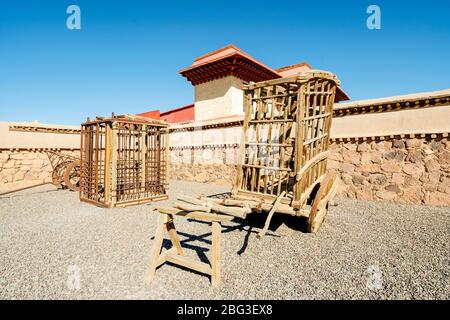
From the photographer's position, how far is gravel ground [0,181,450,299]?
2.72 m

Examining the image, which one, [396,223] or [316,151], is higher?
[316,151]

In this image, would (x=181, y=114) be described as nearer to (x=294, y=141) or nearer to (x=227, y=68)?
(x=227, y=68)

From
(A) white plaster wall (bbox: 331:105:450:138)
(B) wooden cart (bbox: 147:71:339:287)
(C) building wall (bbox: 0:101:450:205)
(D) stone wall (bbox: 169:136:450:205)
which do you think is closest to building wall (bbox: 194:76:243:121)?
(C) building wall (bbox: 0:101:450:205)

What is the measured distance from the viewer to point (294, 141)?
4.89 metres

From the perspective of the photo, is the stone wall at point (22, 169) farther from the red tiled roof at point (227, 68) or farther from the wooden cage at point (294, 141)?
the wooden cage at point (294, 141)

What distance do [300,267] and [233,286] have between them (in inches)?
41.8

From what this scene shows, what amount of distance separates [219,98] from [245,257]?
975cm

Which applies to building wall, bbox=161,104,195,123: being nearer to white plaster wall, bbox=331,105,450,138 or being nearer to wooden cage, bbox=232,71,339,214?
white plaster wall, bbox=331,105,450,138

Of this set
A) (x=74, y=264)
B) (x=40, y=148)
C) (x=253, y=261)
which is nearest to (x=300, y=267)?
(x=253, y=261)

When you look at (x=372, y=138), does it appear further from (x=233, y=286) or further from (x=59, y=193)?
(x=59, y=193)

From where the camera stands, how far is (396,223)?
5105 mm

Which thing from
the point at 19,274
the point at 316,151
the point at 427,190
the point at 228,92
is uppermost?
the point at 228,92

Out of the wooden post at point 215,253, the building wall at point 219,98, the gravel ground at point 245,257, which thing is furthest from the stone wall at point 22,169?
the wooden post at point 215,253

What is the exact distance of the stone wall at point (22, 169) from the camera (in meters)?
9.90
